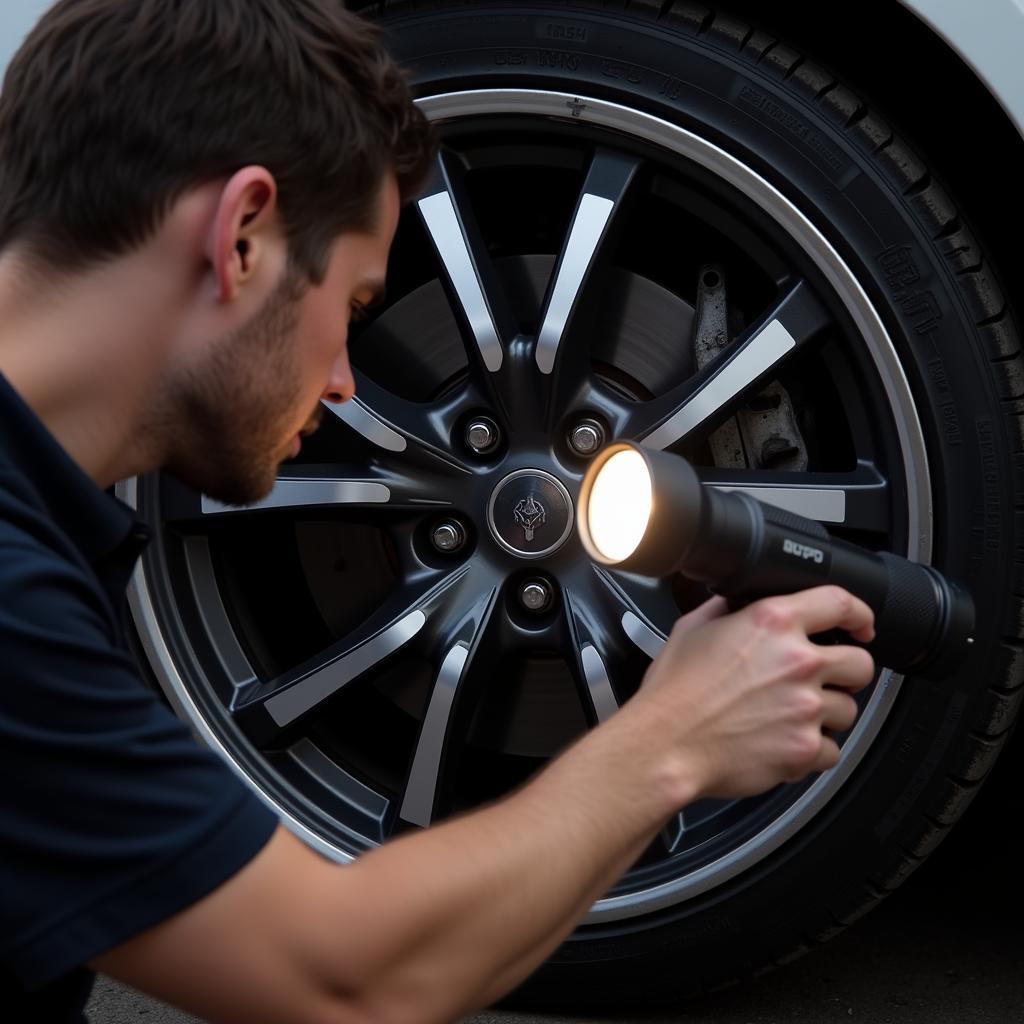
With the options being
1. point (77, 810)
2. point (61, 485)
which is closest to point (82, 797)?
point (77, 810)

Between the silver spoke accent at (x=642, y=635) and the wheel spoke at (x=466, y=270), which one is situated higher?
the wheel spoke at (x=466, y=270)

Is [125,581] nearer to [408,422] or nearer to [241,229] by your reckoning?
[241,229]

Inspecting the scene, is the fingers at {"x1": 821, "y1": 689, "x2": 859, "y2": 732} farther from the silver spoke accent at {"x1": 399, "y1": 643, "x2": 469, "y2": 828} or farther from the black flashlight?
the silver spoke accent at {"x1": 399, "y1": 643, "x2": 469, "y2": 828}

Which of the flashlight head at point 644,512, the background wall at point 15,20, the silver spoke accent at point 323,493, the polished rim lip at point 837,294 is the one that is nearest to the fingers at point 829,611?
the flashlight head at point 644,512

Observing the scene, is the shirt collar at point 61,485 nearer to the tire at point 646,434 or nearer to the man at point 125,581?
the man at point 125,581

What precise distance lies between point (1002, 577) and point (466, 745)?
2.38 feet

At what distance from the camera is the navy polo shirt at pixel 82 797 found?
2.50 ft

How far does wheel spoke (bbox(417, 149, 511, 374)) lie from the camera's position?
1545 mm

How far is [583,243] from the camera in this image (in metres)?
1.51

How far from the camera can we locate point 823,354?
1480 mm

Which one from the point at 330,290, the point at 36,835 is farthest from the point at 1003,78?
the point at 36,835

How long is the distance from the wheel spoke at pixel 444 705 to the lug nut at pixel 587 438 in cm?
21

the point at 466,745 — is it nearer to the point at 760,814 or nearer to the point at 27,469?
the point at 760,814

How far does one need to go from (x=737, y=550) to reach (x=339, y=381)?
408 mm
